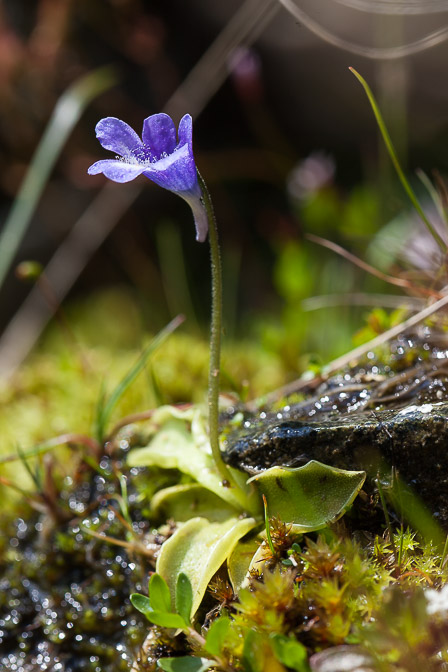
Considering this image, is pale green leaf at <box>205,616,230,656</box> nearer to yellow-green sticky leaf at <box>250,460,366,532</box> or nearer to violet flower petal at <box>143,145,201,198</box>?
yellow-green sticky leaf at <box>250,460,366,532</box>

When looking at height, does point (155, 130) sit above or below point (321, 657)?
above

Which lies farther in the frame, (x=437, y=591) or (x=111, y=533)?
(x=111, y=533)

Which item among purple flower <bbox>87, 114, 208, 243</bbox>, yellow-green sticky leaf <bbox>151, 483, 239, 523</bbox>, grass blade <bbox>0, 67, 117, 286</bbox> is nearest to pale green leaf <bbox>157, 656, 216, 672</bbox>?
yellow-green sticky leaf <bbox>151, 483, 239, 523</bbox>

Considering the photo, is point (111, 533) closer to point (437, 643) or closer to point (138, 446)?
point (138, 446)

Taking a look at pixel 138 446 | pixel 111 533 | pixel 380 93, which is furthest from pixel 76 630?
pixel 380 93

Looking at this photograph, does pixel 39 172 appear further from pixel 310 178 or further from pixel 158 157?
pixel 158 157

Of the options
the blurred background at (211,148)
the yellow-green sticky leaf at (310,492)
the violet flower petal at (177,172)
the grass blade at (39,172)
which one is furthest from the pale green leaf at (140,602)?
the blurred background at (211,148)
